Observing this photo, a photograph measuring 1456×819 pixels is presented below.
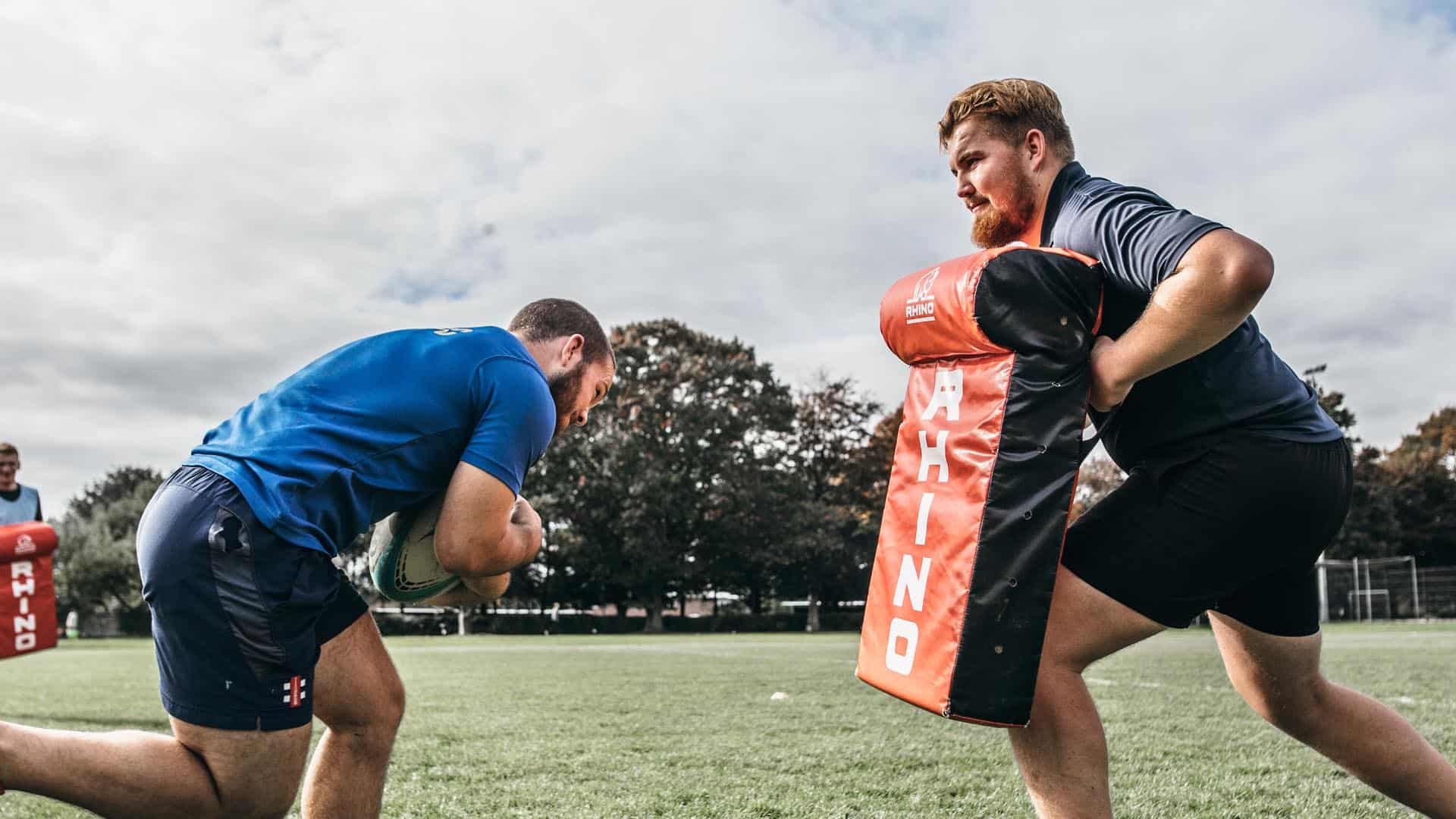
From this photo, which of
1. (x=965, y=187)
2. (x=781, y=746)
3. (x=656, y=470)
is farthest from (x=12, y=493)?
(x=656, y=470)

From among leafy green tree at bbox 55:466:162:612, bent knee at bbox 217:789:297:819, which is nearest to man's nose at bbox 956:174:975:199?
bent knee at bbox 217:789:297:819

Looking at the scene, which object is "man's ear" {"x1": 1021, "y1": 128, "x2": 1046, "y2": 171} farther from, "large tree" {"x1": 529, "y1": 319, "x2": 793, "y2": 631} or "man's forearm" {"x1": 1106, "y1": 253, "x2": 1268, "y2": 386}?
"large tree" {"x1": 529, "y1": 319, "x2": 793, "y2": 631}

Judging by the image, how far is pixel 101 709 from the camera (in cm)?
933

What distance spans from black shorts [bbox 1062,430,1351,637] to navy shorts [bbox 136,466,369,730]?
1.96m

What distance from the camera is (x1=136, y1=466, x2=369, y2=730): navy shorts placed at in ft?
8.34

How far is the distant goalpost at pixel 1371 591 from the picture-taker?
4256 cm

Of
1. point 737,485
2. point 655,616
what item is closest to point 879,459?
point 737,485

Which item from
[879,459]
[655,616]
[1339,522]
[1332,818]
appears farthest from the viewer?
[879,459]

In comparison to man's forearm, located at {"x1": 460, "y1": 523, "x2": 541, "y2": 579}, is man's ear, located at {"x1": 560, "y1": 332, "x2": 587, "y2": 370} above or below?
above

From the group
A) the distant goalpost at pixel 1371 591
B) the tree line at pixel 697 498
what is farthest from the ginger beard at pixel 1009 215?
the distant goalpost at pixel 1371 591

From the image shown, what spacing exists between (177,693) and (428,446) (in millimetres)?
842

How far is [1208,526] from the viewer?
2588 millimetres

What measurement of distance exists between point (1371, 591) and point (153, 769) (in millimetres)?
49788

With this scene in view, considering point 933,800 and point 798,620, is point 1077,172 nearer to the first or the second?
point 933,800
